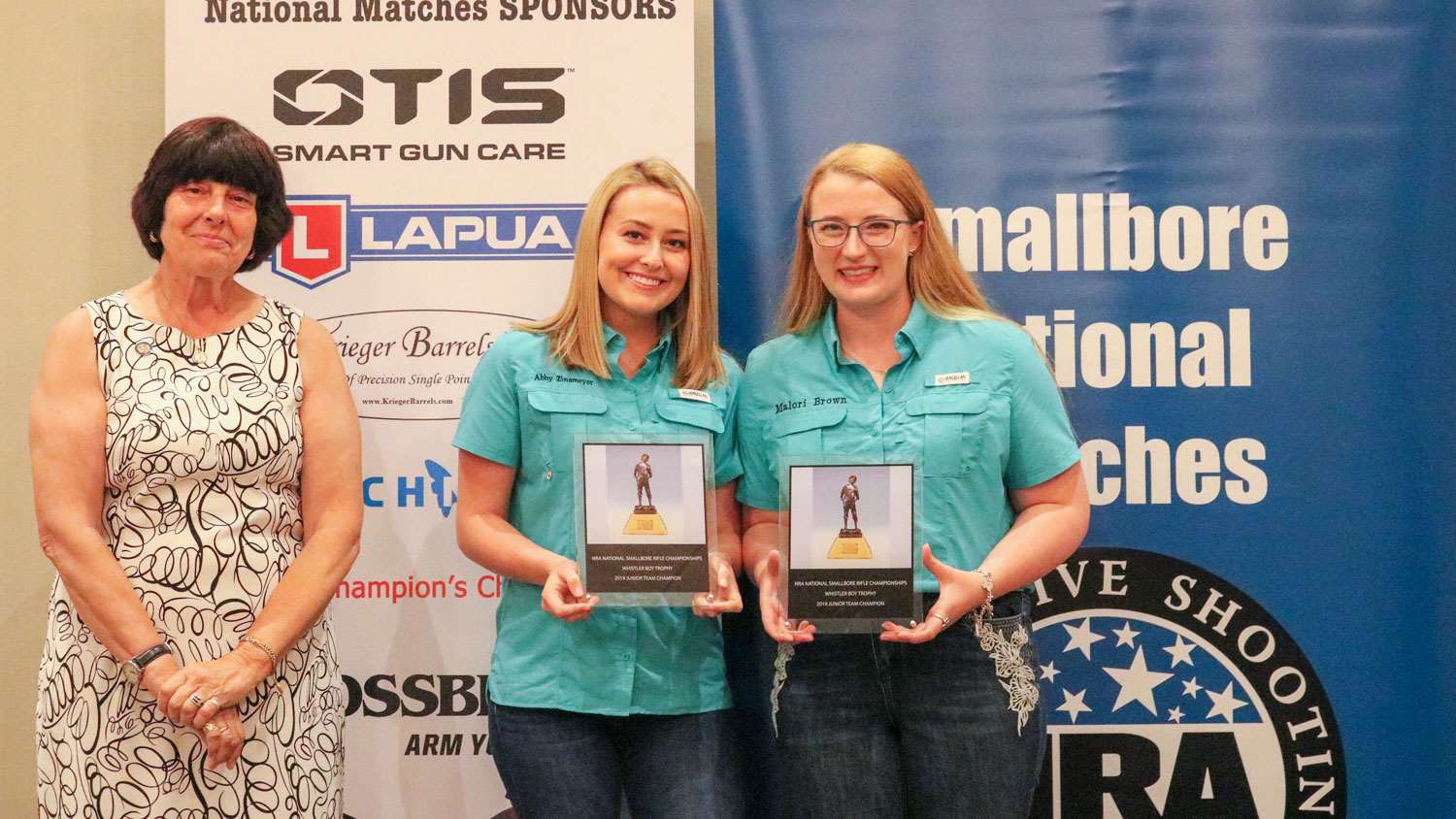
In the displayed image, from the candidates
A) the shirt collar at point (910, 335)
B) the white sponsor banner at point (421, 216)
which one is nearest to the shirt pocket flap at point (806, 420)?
the shirt collar at point (910, 335)

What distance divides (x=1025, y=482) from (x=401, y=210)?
5.39ft

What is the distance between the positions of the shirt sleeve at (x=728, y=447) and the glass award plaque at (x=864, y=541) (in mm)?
365

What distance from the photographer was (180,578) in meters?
2.30

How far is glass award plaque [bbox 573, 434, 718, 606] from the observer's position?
2219 millimetres

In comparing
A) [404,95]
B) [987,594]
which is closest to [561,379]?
[987,594]

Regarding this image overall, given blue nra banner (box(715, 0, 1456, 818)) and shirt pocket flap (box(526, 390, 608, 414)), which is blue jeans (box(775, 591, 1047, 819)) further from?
blue nra banner (box(715, 0, 1456, 818))

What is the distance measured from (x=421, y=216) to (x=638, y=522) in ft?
3.95

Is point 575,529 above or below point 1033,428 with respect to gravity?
below

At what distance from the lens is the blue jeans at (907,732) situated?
7.27ft

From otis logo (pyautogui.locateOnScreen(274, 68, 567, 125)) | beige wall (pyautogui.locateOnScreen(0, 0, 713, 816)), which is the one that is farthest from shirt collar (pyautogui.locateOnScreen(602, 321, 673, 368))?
beige wall (pyautogui.locateOnScreen(0, 0, 713, 816))

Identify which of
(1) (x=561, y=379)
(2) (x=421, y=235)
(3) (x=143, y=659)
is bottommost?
(3) (x=143, y=659)

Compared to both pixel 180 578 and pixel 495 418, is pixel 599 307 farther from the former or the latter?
pixel 180 578

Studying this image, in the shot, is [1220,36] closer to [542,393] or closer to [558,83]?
[558,83]

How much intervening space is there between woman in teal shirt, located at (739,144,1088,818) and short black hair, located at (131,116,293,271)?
3.53 ft
